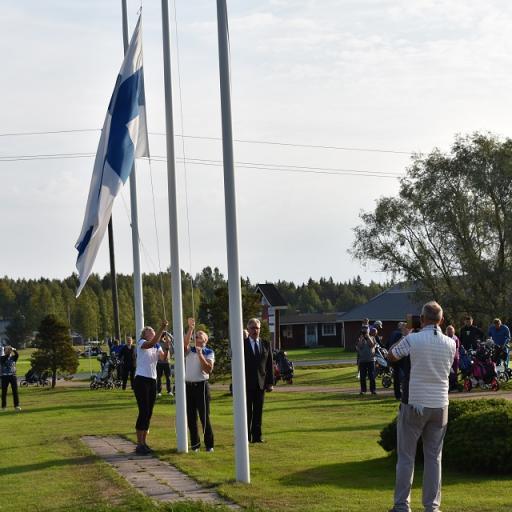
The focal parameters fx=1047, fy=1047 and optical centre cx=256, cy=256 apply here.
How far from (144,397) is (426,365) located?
666cm

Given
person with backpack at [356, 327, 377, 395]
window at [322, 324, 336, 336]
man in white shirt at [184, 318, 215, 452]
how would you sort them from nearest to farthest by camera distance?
man in white shirt at [184, 318, 215, 452] < person with backpack at [356, 327, 377, 395] < window at [322, 324, 336, 336]

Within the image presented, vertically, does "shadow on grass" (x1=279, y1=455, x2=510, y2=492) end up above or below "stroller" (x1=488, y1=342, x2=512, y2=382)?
below

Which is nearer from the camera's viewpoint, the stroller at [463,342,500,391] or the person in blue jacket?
the stroller at [463,342,500,391]

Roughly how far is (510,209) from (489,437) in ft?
146

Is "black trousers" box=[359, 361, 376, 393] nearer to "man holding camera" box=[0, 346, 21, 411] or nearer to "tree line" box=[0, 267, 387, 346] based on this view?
"man holding camera" box=[0, 346, 21, 411]

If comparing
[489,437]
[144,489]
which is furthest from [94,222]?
[489,437]

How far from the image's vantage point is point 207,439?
1515 centimetres

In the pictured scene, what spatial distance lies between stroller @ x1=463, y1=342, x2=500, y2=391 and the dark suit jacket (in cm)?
1326

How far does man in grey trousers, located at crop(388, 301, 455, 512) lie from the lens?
9.63m

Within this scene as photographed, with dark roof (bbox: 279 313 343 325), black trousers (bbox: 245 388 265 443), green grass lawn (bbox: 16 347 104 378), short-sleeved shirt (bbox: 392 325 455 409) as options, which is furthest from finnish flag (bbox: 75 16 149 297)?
dark roof (bbox: 279 313 343 325)

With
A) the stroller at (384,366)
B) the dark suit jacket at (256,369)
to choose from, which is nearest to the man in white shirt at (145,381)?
the dark suit jacket at (256,369)

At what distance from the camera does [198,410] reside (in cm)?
1536

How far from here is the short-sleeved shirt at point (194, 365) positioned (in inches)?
595

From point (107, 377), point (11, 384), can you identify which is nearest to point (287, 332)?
point (107, 377)
